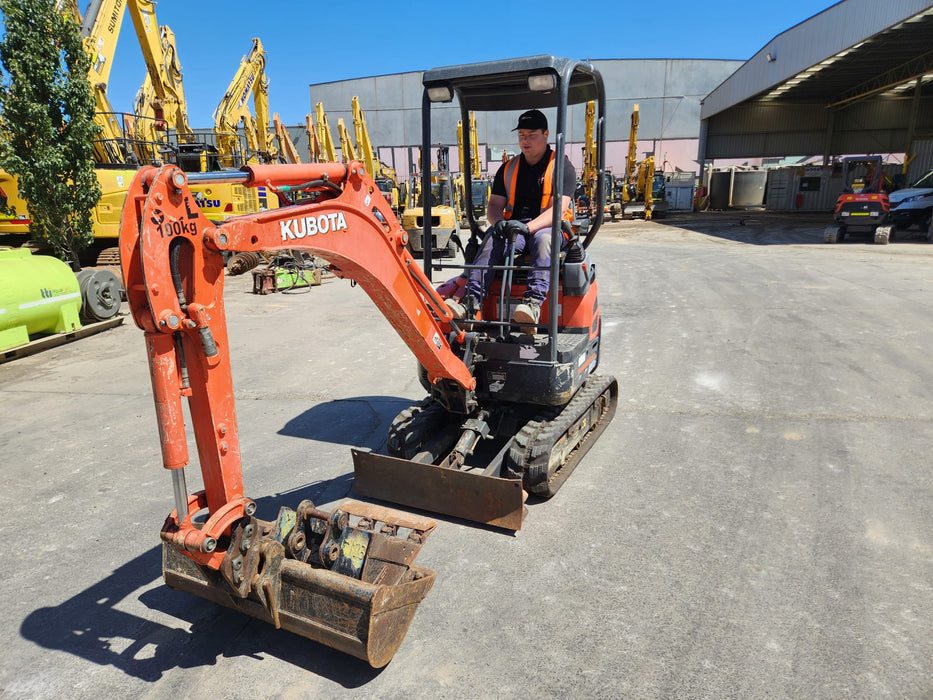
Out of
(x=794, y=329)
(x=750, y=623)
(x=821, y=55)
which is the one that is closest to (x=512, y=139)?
(x=821, y=55)

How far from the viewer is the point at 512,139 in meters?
40.0

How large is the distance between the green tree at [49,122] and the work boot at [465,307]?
1062cm

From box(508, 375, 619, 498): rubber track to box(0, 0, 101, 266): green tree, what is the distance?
447 inches

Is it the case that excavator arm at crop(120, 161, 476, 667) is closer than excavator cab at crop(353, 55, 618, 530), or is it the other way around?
excavator arm at crop(120, 161, 476, 667)

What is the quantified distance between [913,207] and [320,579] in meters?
23.7

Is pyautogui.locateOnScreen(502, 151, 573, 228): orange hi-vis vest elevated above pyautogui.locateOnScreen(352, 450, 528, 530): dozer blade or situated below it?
above

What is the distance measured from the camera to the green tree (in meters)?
10.6

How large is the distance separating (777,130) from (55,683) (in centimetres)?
4047

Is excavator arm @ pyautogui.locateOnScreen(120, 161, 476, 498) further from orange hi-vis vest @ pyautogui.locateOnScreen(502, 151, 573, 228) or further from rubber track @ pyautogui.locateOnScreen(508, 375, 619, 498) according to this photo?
orange hi-vis vest @ pyautogui.locateOnScreen(502, 151, 573, 228)

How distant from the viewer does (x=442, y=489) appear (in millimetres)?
3918

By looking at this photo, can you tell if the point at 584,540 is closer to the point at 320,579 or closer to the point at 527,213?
the point at 320,579

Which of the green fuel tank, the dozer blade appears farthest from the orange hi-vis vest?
the green fuel tank

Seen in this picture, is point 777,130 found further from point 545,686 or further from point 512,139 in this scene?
point 545,686

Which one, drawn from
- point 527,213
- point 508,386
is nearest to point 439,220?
point 527,213
